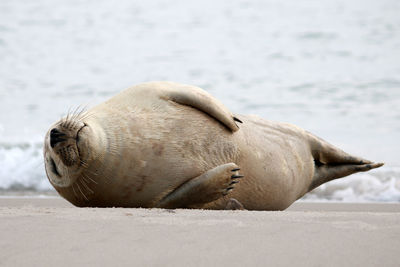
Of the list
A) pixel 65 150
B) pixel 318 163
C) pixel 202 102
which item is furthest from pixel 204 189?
pixel 318 163

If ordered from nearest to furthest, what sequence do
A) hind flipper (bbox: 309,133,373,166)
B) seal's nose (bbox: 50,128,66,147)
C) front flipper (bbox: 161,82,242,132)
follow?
seal's nose (bbox: 50,128,66,147) → front flipper (bbox: 161,82,242,132) → hind flipper (bbox: 309,133,373,166)

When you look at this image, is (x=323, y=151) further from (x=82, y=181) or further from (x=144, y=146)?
(x=82, y=181)

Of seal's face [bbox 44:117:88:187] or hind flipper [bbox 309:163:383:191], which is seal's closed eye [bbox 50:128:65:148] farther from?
hind flipper [bbox 309:163:383:191]

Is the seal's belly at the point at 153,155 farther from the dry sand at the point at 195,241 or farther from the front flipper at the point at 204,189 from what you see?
the dry sand at the point at 195,241

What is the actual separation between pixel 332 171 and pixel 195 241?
3.30 meters

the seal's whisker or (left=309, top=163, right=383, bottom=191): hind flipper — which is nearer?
the seal's whisker

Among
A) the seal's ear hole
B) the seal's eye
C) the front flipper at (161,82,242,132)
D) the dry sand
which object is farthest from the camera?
the seal's ear hole

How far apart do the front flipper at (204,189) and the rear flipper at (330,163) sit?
1510 mm

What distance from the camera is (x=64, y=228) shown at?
2.39m

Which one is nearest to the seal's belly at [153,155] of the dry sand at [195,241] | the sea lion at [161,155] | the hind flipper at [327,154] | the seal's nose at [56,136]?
the sea lion at [161,155]

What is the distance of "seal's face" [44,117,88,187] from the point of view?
3.42m

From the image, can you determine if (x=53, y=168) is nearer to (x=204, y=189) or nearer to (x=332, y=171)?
(x=204, y=189)

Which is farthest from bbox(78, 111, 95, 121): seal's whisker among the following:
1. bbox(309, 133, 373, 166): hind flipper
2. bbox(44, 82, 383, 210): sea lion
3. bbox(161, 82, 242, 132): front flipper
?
bbox(309, 133, 373, 166): hind flipper

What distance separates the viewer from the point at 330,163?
5246mm
